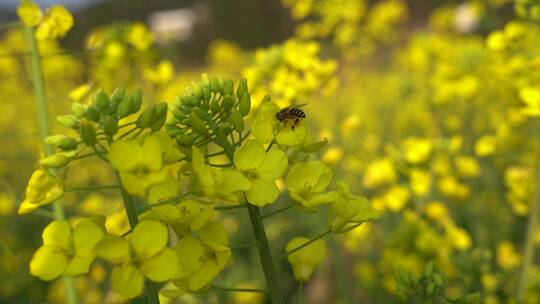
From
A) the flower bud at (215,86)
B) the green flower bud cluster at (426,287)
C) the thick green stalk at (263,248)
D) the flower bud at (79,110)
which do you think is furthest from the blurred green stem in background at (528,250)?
the flower bud at (79,110)

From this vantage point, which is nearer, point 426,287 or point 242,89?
point 242,89

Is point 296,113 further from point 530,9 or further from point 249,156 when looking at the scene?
point 530,9

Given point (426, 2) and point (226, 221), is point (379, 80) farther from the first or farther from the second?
point (426, 2)

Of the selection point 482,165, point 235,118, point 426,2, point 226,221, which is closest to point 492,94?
point 482,165

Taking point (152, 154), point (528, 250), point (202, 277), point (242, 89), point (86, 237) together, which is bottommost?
point (528, 250)

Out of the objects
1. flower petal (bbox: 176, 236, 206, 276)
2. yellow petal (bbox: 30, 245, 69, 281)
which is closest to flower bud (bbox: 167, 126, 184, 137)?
flower petal (bbox: 176, 236, 206, 276)

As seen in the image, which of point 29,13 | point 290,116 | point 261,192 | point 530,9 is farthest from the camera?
point 530,9

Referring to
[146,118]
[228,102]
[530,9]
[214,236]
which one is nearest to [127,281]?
[214,236]

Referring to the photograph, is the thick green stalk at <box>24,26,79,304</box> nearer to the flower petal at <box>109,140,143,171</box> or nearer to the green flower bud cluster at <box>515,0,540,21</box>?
the flower petal at <box>109,140,143,171</box>

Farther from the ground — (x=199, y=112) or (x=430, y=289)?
(x=199, y=112)
